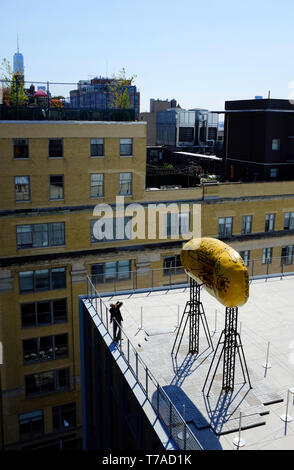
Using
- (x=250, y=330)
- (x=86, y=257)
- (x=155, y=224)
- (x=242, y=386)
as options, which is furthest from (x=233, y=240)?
(x=242, y=386)

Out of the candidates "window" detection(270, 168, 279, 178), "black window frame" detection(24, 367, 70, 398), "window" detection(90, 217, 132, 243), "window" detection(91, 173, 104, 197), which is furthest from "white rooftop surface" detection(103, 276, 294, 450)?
"window" detection(270, 168, 279, 178)

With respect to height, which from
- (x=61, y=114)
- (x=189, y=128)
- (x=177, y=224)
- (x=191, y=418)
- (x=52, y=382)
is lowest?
(x=52, y=382)

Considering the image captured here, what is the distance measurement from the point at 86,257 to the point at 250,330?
65.6ft

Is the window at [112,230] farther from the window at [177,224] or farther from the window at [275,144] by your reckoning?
the window at [275,144]

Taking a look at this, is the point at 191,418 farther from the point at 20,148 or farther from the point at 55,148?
the point at 20,148

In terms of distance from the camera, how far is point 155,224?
4297 cm

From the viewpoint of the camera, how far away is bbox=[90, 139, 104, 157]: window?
131ft

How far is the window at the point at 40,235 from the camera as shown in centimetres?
3909

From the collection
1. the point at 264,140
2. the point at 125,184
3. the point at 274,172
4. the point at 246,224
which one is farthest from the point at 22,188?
the point at 274,172

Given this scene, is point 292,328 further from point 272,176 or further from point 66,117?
point 272,176

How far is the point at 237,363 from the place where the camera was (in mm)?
21641

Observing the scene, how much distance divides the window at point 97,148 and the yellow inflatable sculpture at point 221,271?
22.0 meters

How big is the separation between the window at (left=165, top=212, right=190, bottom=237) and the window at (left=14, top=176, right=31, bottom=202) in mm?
12906

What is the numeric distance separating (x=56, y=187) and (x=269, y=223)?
2260cm
